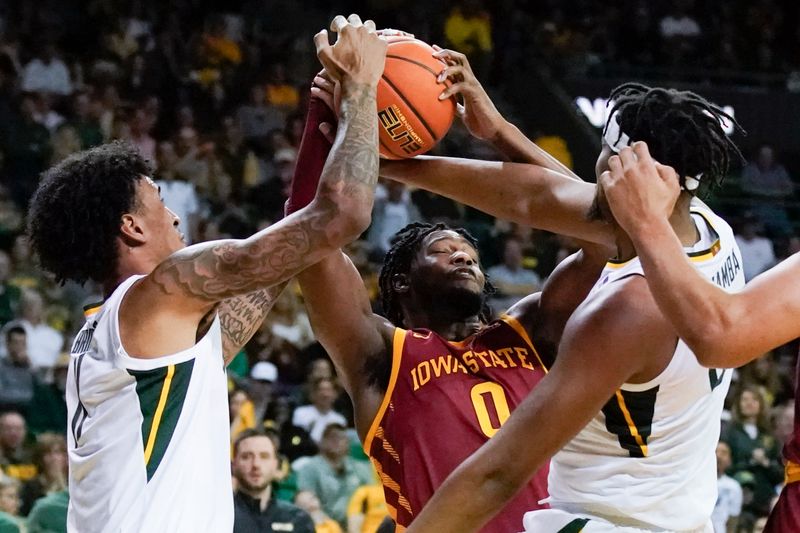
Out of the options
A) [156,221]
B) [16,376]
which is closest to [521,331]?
[156,221]

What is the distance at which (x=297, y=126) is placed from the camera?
38.5 feet

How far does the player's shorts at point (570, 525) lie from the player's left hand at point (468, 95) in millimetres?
1343

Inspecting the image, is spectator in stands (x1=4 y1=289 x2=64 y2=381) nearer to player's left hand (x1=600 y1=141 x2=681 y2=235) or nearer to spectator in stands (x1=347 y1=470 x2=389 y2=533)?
spectator in stands (x1=347 y1=470 x2=389 y2=533)

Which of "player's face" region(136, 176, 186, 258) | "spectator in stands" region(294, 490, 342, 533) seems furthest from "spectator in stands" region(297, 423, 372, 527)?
"player's face" region(136, 176, 186, 258)

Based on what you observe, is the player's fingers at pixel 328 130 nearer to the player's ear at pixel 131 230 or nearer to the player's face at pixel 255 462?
the player's ear at pixel 131 230

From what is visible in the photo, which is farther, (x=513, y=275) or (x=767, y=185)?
(x=767, y=185)

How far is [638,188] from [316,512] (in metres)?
5.28

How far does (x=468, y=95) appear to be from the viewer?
401 cm

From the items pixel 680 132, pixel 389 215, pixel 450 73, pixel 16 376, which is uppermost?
pixel 389 215

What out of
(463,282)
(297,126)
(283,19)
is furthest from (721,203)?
(463,282)

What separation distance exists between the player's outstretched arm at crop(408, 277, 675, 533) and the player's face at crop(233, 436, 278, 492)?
A: 3621mm

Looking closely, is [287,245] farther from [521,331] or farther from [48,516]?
[48,516]

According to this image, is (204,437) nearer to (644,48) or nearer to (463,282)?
(463,282)

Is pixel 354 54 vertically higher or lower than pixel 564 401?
higher
